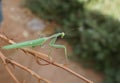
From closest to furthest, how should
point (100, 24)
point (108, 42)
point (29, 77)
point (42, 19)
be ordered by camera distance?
1. point (29, 77)
2. point (108, 42)
3. point (100, 24)
4. point (42, 19)

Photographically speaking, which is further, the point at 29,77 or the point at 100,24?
the point at 100,24

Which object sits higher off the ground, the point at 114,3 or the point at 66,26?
the point at 114,3

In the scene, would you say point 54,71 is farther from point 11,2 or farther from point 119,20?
point 11,2

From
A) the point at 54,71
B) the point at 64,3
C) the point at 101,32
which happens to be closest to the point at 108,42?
the point at 101,32

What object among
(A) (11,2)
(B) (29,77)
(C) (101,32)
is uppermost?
(A) (11,2)
